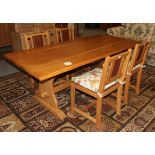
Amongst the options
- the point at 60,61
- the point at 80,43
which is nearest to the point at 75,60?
the point at 60,61

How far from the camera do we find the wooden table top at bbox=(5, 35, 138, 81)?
1612 millimetres

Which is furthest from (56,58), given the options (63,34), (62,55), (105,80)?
(63,34)

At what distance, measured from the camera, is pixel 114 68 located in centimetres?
171

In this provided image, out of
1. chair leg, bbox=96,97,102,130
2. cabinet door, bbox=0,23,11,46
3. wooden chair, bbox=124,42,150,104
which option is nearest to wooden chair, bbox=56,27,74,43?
wooden chair, bbox=124,42,150,104

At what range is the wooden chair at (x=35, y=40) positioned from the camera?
7.73 ft

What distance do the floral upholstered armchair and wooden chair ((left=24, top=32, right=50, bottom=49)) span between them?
73.2 inches

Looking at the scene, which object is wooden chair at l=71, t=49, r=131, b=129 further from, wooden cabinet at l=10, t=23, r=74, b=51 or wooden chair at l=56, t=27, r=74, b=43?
wooden cabinet at l=10, t=23, r=74, b=51

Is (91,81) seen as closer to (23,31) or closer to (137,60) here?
(137,60)

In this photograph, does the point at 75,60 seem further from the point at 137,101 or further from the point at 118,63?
the point at 137,101

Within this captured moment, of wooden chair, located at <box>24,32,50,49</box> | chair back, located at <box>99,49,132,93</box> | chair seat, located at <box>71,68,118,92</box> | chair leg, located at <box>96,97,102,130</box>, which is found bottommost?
chair leg, located at <box>96,97,102,130</box>

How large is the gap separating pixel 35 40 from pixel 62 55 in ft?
2.31

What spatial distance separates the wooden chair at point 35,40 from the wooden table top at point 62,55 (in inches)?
11.3

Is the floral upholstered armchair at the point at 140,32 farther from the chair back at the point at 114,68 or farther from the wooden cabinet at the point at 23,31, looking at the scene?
the chair back at the point at 114,68

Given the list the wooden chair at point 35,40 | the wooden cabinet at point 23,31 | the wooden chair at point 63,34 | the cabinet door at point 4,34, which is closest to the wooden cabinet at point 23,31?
the wooden cabinet at point 23,31
